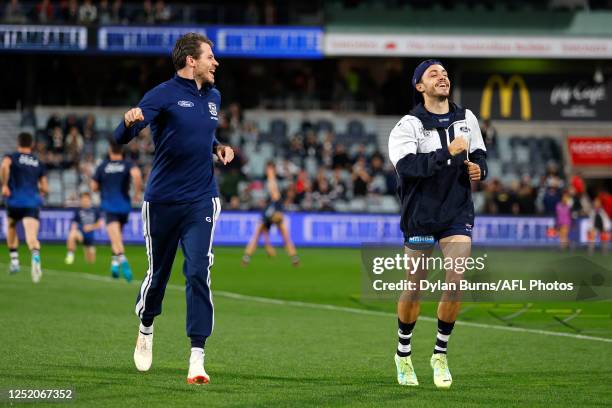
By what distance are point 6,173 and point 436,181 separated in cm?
1300

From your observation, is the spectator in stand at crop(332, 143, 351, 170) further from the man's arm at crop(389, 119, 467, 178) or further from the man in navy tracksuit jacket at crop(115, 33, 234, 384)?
the man's arm at crop(389, 119, 467, 178)

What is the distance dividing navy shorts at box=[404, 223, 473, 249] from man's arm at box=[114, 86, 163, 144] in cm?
219

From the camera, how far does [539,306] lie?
1853 cm

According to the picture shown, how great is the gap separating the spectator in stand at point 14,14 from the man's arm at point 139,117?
33.9 m

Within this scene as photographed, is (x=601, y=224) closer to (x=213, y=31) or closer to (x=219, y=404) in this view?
(x=213, y=31)

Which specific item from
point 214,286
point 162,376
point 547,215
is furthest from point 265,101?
point 162,376

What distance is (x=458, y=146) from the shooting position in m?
9.31

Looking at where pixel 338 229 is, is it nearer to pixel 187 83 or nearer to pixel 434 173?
pixel 187 83

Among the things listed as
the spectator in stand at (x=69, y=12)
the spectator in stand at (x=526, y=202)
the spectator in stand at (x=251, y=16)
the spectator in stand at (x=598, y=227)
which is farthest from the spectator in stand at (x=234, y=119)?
the spectator in stand at (x=598, y=227)

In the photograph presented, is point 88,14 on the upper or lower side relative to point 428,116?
upper

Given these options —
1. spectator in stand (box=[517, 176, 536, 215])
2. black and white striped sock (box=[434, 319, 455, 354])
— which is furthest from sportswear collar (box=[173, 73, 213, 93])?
spectator in stand (box=[517, 176, 536, 215])

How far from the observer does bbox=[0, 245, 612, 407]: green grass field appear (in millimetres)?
9258

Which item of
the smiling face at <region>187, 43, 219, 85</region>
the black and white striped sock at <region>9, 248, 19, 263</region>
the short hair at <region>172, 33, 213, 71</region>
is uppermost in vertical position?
the short hair at <region>172, 33, 213, 71</region>

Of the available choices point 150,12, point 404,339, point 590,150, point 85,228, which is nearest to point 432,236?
point 404,339
